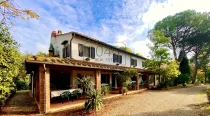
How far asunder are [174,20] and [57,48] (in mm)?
27327

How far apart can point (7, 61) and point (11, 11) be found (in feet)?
17.8

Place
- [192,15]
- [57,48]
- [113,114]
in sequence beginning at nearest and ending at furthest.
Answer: [113,114] → [57,48] → [192,15]

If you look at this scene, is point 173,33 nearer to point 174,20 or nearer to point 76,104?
point 174,20

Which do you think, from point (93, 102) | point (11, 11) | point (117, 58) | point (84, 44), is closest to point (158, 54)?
point (117, 58)

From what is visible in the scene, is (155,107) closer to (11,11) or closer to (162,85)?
(11,11)

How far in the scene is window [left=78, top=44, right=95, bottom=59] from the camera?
17.3 m

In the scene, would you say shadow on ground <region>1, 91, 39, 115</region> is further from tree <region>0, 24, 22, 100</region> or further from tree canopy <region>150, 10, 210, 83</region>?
tree canopy <region>150, 10, 210, 83</region>

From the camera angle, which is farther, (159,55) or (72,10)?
(159,55)

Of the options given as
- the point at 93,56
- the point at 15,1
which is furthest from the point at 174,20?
the point at 15,1

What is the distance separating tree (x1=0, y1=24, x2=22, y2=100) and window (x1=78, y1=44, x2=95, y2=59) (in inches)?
279

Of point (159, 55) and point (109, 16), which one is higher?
point (109, 16)

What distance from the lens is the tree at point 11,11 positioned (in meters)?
5.41

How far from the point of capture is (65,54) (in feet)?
56.4

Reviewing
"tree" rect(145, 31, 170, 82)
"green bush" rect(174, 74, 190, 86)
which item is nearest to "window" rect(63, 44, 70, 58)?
"tree" rect(145, 31, 170, 82)
